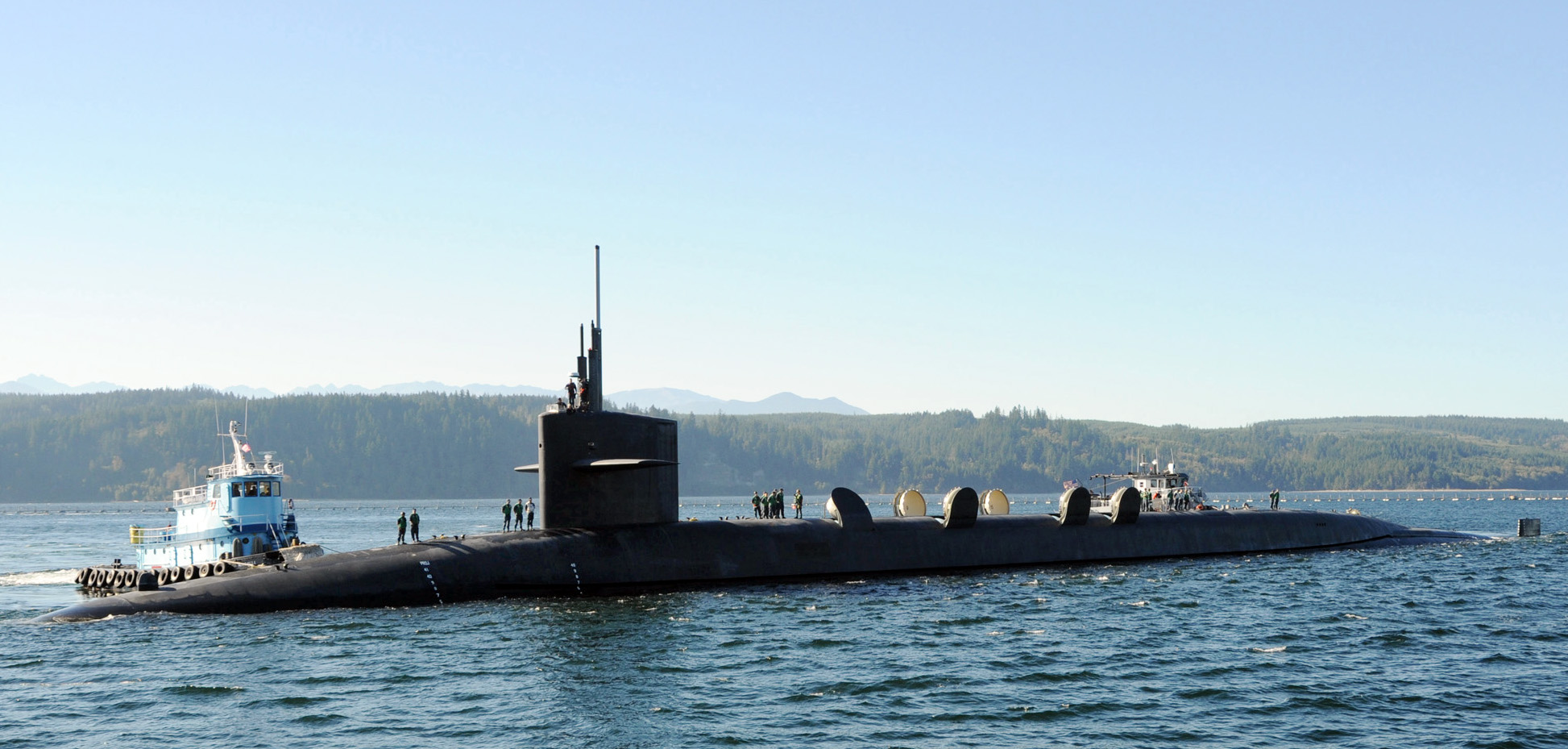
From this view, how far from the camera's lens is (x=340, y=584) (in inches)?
1163

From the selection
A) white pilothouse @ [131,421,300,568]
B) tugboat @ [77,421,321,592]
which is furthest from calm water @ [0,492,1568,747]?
white pilothouse @ [131,421,300,568]

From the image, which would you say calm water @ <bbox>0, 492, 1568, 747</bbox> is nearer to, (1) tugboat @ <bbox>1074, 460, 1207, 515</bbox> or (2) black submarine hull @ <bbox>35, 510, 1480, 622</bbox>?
(2) black submarine hull @ <bbox>35, 510, 1480, 622</bbox>

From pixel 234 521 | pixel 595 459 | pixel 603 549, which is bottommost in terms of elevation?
pixel 603 549

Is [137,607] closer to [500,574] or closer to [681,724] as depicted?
[500,574]

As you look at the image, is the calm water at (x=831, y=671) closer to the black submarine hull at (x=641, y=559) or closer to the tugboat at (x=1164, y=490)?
the black submarine hull at (x=641, y=559)

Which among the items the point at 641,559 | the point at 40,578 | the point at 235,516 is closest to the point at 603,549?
the point at 641,559

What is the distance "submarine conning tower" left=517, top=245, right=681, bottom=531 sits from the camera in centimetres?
3216

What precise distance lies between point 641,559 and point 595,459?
2.97 metres

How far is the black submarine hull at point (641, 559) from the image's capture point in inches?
1151

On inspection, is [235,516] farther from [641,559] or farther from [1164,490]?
[1164,490]

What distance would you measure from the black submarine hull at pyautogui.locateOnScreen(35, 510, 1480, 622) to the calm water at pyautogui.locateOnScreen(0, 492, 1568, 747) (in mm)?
672

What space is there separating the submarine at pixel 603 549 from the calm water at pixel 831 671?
2.34ft

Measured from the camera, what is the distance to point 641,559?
3253cm

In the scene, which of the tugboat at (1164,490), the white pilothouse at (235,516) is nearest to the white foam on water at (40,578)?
the white pilothouse at (235,516)
